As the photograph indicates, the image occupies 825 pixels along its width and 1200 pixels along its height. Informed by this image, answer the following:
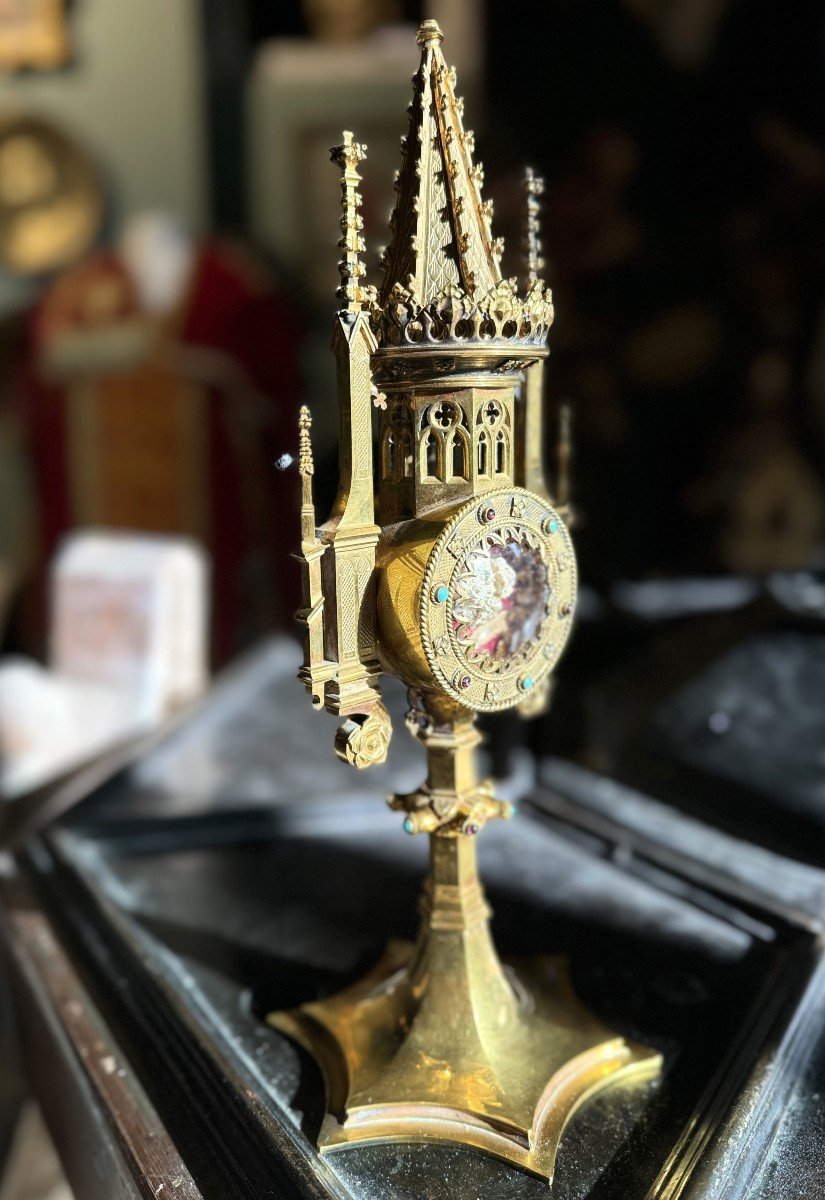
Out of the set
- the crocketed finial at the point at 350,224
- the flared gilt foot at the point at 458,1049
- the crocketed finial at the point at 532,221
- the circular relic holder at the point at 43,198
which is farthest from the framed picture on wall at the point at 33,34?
the flared gilt foot at the point at 458,1049

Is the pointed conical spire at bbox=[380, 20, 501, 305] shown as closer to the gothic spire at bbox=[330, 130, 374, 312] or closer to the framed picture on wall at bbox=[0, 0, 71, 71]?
the gothic spire at bbox=[330, 130, 374, 312]

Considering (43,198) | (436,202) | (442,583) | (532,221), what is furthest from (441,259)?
(43,198)

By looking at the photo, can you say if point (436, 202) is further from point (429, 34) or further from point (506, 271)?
point (506, 271)

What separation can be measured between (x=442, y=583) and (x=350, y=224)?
408 millimetres

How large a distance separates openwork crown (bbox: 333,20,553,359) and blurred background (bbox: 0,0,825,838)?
0.38m

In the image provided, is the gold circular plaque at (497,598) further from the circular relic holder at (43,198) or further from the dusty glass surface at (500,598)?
the circular relic holder at (43,198)

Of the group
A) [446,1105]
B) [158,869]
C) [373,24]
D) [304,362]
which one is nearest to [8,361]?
[304,362]

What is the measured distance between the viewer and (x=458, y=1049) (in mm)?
1260

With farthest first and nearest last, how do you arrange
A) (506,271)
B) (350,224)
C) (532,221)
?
1. (506,271)
2. (532,221)
3. (350,224)

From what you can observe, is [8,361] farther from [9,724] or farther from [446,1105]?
[446,1105]

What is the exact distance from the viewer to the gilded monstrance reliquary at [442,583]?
3.64ft

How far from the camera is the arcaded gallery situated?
3.77 ft

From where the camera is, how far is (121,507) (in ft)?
15.5

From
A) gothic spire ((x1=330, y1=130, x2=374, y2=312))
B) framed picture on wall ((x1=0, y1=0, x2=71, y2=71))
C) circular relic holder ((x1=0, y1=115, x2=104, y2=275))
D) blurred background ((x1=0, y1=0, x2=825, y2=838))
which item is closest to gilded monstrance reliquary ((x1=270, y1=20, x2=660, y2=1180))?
gothic spire ((x1=330, y1=130, x2=374, y2=312))
